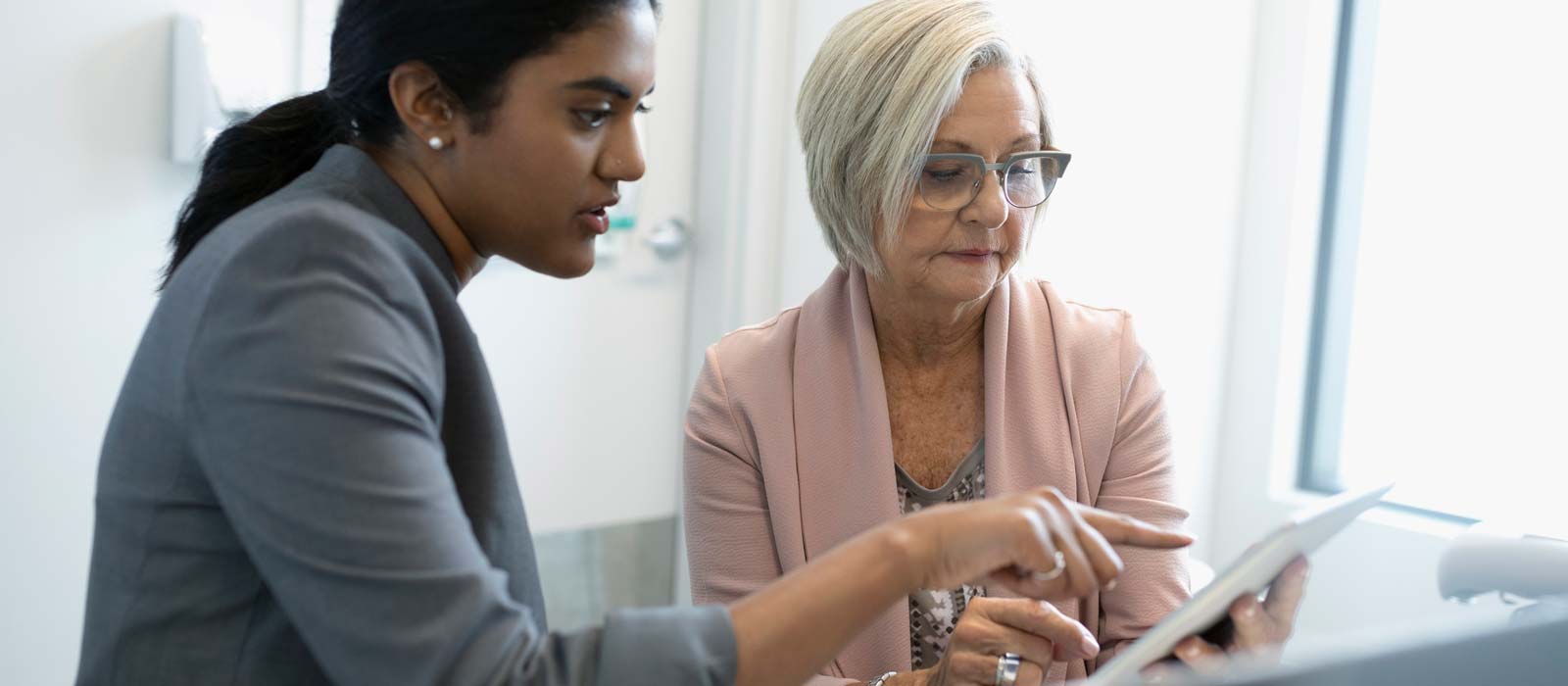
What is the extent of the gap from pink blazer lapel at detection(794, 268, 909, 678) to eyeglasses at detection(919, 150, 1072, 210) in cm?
16

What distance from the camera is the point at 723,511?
58.3 inches

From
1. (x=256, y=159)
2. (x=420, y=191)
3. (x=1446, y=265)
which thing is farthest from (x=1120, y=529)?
(x=1446, y=265)

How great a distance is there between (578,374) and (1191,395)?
1.10 meters

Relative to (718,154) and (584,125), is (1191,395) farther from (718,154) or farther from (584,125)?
(584,125)

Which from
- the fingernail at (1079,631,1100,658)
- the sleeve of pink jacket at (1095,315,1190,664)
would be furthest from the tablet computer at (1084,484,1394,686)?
the sleeve of pink jacket at (1095,315,1190,664)

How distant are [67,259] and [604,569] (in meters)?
1.09

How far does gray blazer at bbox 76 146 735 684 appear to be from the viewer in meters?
0.77

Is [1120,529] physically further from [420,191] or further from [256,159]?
[256,159]

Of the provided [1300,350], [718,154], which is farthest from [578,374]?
[1300,350]

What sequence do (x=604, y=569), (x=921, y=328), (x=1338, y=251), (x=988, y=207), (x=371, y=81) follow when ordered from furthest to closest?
(x=604, y=569) → (x=1338, y=251) → (x=921, y=328) → (x=988, y=207) → (x=371, y=81)

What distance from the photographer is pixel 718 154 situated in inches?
98.0

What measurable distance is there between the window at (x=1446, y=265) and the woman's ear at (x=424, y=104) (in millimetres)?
1830

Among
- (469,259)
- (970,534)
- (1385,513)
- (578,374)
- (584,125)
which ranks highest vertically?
(584,125)

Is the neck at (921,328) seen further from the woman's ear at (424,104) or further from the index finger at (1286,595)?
the woman's ear at (424,104)
